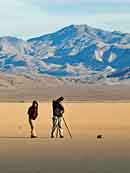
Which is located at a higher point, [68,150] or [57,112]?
[57,112]

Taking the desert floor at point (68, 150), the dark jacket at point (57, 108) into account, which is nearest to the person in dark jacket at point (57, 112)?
the dark jacket at point (57, 108)

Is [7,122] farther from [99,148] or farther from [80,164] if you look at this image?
[80,164]

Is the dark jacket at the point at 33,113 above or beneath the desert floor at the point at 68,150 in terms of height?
above

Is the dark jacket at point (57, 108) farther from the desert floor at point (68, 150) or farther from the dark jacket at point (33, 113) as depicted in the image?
the desert floor at point (68, 150)

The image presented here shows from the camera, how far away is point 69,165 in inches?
621

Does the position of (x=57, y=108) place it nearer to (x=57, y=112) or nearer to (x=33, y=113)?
(x=57, y=112)

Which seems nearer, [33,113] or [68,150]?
[68,150]

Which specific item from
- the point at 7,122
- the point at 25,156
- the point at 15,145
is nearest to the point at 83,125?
the point at 7,122

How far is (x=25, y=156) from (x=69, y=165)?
8.37ft

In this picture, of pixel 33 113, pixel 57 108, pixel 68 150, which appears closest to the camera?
pixel 68 150

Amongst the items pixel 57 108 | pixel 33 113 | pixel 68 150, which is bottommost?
pixel 68 150

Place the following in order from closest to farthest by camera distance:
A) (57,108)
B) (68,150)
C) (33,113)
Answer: (68,150) < (57,108) < (33,113)

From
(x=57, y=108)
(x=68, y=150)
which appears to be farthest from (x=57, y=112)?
(x=68, y=150)

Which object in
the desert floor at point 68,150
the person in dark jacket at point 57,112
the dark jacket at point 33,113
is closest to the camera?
the desert floor at point 68,150
